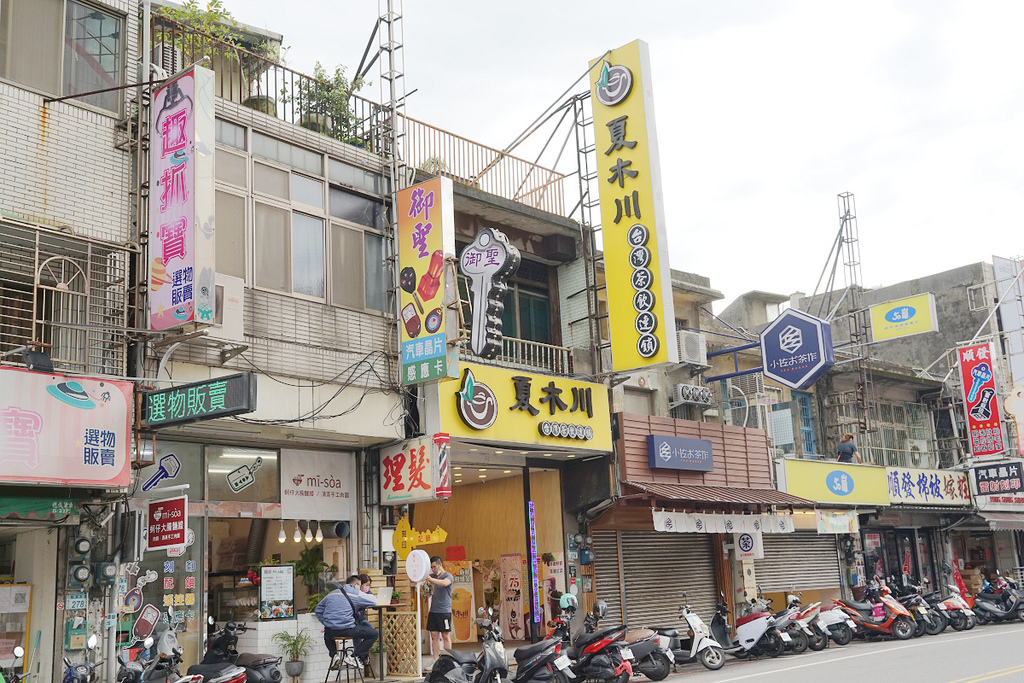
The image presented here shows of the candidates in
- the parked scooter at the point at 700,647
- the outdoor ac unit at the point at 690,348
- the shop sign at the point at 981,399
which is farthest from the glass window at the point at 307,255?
the shop sign at the point at 981,399

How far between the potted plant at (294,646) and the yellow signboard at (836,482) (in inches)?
530

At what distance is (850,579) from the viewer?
26.8 m

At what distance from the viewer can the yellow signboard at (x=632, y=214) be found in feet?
58.6

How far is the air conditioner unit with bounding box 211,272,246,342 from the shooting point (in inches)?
508

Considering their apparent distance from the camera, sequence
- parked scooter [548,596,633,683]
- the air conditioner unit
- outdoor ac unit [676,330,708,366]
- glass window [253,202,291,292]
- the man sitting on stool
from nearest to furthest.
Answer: the air conditioner unit, the man sitting on stool, parked scooter [548,596,633,683], glass window [253,202,291,292], outdoor ac unit [676,330,708,366]

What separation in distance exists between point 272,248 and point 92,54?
371cm

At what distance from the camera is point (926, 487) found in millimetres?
28125

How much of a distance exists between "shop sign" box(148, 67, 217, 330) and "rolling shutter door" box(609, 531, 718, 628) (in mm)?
12224

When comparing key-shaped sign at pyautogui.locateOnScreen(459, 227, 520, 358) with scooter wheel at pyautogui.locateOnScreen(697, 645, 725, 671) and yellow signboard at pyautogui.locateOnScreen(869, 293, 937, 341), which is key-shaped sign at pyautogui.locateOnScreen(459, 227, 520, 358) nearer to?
scooter wheel at pyautogui.locateOnScreen(697, 645, 725, 671)

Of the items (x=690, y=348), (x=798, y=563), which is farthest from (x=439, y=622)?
(x=798, y=563)

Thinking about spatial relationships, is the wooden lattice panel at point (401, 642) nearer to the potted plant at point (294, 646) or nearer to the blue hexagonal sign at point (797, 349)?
the potted plant at point (294, 646)

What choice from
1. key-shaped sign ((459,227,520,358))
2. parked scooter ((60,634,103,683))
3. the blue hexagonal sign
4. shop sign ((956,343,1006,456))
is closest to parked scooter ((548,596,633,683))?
key-shaped sign ((459,227,520,358))

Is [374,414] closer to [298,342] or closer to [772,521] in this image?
[298,342]

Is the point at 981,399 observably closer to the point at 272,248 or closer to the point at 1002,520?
the point at 1002,520
